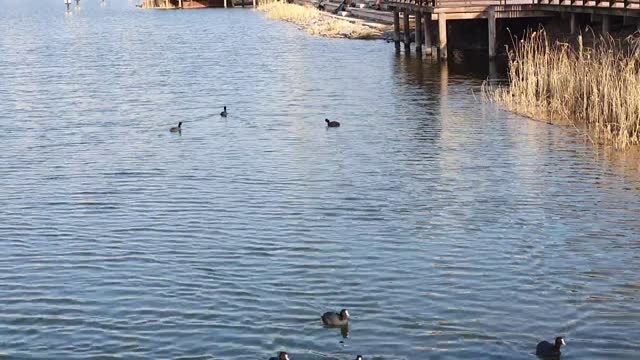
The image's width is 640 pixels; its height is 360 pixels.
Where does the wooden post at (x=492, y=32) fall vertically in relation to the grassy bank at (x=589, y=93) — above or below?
above

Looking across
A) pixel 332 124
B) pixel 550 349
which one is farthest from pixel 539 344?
pixel 332 124

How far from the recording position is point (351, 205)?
848 inches

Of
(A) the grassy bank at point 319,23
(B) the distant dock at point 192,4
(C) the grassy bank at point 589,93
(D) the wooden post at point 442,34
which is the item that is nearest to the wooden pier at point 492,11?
(D) the wooden post at point 442,34

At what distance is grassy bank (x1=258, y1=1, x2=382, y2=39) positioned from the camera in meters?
66.6

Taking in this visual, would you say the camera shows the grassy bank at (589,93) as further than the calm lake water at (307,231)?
Yes

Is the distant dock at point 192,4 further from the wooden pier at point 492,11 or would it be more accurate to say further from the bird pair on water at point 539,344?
the bird pair on water at point 539,344

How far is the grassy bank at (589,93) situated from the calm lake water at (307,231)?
34.7 inches

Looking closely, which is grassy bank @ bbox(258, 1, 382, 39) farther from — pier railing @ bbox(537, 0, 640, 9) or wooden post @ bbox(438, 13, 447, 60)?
pier railing @ bbox(537, 0, 640, 9)

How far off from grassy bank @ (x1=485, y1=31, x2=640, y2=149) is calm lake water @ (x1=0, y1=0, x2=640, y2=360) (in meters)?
0.88

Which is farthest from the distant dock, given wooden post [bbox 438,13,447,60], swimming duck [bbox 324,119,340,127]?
swimming duck [bbox 324,119,340,127]

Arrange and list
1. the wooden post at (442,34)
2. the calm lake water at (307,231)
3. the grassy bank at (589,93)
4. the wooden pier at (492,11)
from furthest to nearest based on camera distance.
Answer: the wooden post at (442,34) < the wooden pier at (492,11) < the grassy bank at (589,93) < the calm lake water at (307,231)

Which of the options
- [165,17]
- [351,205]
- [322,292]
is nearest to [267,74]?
[351,205]

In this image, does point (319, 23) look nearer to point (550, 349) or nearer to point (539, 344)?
point (539, 344)

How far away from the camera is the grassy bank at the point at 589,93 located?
2612cm
